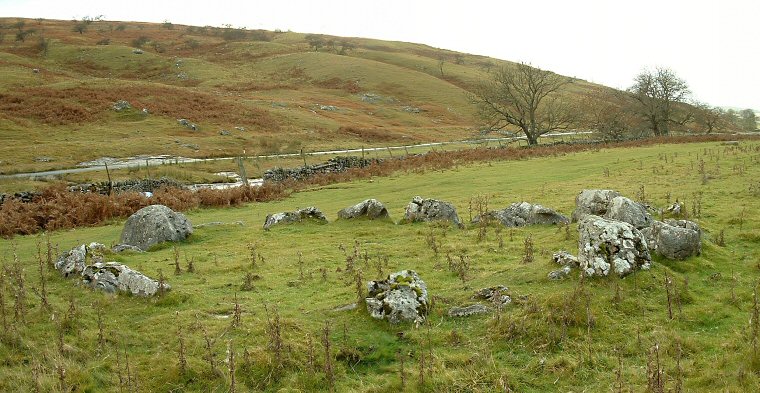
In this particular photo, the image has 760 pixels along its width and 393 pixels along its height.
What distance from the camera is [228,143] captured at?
209ft

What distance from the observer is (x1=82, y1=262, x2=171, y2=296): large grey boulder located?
1106 centimetres

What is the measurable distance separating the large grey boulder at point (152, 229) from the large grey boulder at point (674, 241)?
583 inches

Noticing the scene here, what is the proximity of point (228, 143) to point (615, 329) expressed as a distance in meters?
59.9

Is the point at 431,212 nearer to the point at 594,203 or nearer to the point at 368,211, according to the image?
the point at 368,211

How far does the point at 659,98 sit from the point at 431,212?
207ft

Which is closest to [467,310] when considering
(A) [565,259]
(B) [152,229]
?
(A) [565,259]

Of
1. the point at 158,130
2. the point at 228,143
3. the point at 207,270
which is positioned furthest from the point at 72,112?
the point at 207,270

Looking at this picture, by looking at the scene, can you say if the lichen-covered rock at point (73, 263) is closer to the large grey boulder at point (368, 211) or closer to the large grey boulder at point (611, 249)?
the large grey boulder at point (368, 211)

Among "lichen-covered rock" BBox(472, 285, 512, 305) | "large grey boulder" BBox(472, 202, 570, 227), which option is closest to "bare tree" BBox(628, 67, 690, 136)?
"large grey boulder" BBox(472, 202, 570, 227)

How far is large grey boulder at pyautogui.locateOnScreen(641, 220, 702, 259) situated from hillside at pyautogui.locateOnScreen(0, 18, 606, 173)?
1904 inches

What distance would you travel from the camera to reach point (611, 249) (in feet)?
33.2

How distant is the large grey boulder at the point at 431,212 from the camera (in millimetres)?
19094

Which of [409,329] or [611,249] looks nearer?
[409,329]

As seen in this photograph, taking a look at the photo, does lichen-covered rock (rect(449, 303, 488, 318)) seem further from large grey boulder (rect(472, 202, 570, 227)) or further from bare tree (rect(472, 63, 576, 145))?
bare tree (rect(472, 63, 576, 145))
